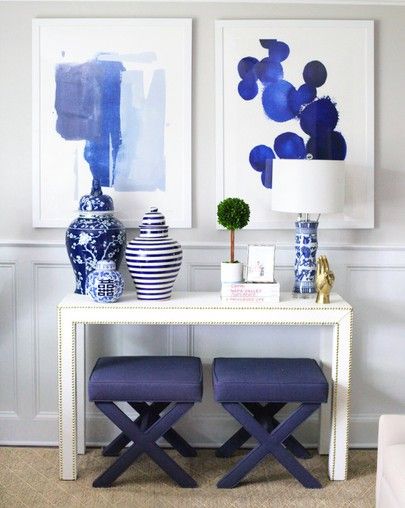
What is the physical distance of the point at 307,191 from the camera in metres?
3.61

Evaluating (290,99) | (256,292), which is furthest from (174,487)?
(290,99)

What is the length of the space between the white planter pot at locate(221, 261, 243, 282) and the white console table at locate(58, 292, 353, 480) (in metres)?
0.11

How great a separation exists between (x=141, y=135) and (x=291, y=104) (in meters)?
0.71

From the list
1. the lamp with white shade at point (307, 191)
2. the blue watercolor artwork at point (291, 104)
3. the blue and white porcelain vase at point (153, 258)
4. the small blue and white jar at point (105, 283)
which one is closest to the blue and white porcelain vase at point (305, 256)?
the lamp with white shade at point (307, 191)

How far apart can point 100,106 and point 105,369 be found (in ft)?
4.02

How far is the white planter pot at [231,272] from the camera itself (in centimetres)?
371

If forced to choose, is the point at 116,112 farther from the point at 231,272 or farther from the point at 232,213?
the point at 231,272

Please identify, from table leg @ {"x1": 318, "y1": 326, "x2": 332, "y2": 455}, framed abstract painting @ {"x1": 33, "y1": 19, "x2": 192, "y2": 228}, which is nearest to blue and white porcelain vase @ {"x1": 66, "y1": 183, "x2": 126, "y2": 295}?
framed abstract painting @ {"x1": 33, "y1": 19, "x2": 192, "y2": 228}

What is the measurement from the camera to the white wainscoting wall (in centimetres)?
404

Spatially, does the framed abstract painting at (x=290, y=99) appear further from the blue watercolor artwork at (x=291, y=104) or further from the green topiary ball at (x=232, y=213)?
the green topiary ball at (x=232, y=213)

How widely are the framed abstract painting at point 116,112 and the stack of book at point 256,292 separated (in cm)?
49

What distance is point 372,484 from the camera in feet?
12.1

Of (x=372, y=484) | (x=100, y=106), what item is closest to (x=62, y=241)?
(x=100, y=106)

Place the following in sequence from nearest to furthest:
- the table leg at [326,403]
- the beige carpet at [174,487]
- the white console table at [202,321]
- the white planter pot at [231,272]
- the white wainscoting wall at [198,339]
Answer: the beige carpet at [174,487] → the white console table at [202,321] → the white planter pot at [231,272] → the table leg at [326,403] → the white wainscoting wall at [198,339]
